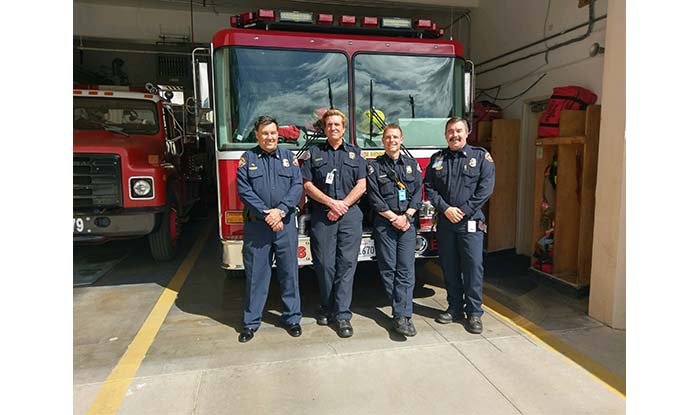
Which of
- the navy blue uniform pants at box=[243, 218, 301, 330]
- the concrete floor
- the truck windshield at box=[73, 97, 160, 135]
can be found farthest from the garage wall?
the truck windshield at box=[73, 97, 160, 135]

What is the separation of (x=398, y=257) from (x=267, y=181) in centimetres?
128

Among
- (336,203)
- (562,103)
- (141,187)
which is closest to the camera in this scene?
(336,203)

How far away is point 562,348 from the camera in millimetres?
3672

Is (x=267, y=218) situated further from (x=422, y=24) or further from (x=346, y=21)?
(x=422, y=24)

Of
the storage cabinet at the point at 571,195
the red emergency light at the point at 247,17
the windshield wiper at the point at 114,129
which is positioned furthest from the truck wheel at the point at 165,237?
the storage cabinet at the point at 571,195

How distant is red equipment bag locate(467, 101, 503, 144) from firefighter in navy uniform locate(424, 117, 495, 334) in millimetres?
2979

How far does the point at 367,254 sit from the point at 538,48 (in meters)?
3.95

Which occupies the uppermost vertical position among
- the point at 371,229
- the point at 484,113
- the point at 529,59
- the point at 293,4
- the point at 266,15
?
the point at 293,4

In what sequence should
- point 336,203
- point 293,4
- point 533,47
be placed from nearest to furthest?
point 336,203
point 533,47
point 293,4

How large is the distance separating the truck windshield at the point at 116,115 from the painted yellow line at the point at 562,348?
5332 millimetres

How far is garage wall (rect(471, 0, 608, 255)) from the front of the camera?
17.3 feet

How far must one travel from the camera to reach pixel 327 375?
3.25 meters


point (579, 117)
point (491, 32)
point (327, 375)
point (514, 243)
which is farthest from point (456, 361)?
point (491, 32)

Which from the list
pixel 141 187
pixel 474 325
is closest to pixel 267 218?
pixel 474 325
